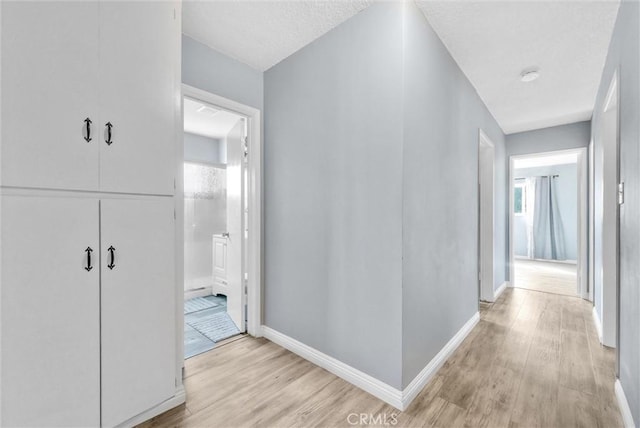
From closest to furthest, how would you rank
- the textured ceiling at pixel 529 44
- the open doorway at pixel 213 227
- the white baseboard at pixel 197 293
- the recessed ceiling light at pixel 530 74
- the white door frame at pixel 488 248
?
1. the textured ceiling at pixel 529 44
2. the recessed ceiling light at pixel 530 74
3. the open doorway at pixel 213 227
4. the white door frame at pixel 488 248
5. the white baseboard at pixel 197 293

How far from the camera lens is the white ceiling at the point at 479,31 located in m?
1.82

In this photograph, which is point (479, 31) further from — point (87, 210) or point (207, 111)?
point (207, 111)

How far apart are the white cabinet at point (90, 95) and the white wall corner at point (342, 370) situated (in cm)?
159

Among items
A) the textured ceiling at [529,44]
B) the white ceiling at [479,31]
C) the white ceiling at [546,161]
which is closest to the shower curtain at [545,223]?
the white ceiling at [546,161]

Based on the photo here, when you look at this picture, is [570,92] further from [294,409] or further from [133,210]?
[133,210]

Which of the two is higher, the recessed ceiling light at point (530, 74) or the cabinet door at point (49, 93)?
the recessed ceiling light at point (530, 74)

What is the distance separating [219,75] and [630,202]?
2907mm

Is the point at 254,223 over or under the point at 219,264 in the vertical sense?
over

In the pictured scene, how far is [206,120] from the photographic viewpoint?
3.99 m

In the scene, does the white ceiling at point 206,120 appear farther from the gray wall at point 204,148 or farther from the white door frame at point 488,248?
the white door frame at point 488,248

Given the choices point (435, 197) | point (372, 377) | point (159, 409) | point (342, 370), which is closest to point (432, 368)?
point (372, 377)

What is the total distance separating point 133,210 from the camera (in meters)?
1.48

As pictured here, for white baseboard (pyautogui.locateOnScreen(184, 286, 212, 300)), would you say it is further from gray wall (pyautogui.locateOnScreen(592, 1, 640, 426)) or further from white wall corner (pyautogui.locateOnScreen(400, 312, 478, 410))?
gray wall (pyautogui.locateOnScreen(592, 1, 640, 426))

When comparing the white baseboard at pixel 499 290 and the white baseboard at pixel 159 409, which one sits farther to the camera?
the white baseboard at pixel 499 290
